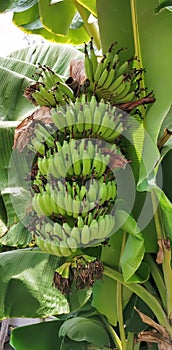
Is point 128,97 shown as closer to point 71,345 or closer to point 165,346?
point 165,346

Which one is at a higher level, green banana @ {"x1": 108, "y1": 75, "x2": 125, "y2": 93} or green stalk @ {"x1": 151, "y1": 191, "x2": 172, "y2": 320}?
green banana @ {"x1": 108, "y1": 75, "x2": 125, "y2": 93}

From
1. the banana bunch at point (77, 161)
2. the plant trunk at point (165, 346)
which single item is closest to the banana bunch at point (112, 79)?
the banana bunch at point (77, 161)

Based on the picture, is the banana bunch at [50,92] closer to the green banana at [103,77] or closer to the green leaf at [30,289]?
the green banana at [103,77]

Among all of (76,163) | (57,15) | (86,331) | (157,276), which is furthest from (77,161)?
(57,15)

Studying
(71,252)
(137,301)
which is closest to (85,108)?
(71,252)

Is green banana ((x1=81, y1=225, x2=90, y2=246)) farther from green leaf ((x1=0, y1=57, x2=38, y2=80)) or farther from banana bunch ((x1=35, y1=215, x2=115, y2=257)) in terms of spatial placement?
green leaf ((x1=0, y1=57, x2=38, y2=80))

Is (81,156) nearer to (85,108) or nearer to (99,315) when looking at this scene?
(85,108)

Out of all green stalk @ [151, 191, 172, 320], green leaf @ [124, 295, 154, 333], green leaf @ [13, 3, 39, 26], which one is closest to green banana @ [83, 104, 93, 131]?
green stalk @ [151, 191, 172, 320]
